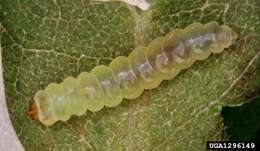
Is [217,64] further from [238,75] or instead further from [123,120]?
[123,120]

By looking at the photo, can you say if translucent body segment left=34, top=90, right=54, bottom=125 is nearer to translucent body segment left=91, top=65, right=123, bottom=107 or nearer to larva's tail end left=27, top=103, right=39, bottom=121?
larva's tail end left=27, top=103, right=39, bottom=121

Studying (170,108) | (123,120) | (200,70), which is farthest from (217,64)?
(123,120)

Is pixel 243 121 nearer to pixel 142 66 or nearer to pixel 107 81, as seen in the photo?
pixel 142 66

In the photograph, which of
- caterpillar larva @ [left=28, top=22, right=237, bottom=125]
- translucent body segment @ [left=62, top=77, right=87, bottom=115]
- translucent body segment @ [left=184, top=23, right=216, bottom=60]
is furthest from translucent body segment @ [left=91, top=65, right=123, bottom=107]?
translucent body segment @ [left=184, top=23, right=216, bottom=60]

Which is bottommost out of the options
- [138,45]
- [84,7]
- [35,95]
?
[35,95]

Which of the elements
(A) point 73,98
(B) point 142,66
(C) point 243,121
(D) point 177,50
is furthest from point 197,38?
(A) point 73,98

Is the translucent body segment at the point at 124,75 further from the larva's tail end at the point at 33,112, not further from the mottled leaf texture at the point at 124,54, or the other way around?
the larva's tail end at the point at 33,112
